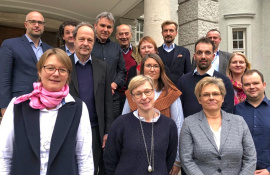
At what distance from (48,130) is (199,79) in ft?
6.36

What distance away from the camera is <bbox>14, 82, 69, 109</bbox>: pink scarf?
1814 mm

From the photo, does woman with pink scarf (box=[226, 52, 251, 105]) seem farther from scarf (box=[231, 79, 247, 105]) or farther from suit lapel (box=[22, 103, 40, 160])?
suit lapel (box=[22, 103, 40, 160])

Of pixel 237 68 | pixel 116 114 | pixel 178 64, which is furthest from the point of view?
pixel 178 64

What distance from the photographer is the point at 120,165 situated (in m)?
2.28

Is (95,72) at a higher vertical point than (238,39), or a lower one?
lower

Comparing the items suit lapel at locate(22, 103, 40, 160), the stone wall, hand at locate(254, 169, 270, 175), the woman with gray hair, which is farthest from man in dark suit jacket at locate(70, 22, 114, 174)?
the stone wall

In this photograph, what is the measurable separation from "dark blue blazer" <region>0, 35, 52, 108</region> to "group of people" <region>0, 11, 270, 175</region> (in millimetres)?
12

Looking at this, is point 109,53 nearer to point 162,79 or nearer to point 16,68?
point 162,79

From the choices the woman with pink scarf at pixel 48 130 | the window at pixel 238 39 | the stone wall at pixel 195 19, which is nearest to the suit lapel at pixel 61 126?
the woman with pink scarf at pixel 48 130

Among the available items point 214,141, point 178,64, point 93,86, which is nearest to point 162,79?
point 93,86

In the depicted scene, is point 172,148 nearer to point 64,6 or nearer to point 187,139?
point 187,139

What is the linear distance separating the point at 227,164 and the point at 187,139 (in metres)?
0.42

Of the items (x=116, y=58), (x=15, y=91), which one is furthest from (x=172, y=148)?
(x=15, y=91)

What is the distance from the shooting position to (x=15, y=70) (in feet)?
10.1
